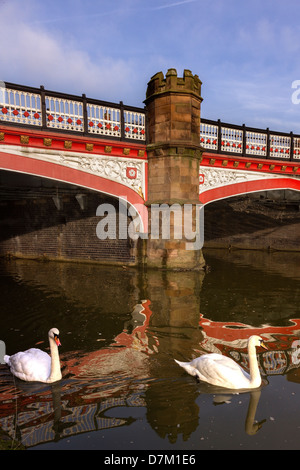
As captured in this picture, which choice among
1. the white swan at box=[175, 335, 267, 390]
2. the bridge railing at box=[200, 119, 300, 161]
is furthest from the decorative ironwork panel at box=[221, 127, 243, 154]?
the white swan at box=[175, 335, 267, 390]

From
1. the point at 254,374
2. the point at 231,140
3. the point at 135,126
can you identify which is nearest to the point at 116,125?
the point at 135,126

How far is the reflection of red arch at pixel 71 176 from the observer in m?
9.39

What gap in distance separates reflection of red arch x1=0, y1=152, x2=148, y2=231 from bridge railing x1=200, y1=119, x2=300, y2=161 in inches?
152

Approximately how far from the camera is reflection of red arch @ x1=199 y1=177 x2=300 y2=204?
43.3ft

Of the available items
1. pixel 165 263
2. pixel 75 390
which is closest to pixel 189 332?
pixel 75 390

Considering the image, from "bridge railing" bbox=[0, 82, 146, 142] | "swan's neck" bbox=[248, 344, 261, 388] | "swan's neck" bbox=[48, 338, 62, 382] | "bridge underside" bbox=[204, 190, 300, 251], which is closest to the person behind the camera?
"swan's neck" bbox=[248, 344, 261, 388]

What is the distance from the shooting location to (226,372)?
3.88 m

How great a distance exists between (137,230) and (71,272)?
10.2ft

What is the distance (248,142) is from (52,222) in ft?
33.1

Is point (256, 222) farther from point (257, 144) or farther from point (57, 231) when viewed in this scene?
point (57, 231)

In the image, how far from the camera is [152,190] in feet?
38.9

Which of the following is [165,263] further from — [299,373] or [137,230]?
[299,373]

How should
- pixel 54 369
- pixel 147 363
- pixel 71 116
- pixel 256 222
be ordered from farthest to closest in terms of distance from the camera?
1. pixel 256 222
2. pixel 71 116
3. pixel 147 363
4. pixel 54 369

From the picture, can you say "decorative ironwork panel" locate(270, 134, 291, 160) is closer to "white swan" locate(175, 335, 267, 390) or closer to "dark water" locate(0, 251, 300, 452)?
"dark water" locate(0, 251, 300, 452)
